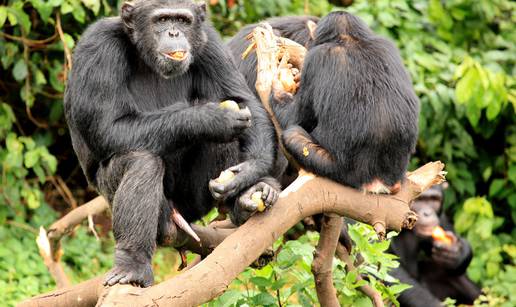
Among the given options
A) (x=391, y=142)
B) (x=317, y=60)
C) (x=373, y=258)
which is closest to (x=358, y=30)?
(x=317, y=60)

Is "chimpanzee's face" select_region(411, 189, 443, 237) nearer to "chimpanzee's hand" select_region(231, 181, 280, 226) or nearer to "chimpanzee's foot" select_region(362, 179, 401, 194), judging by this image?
"chimpanzee's foot" select_region(362, 179, 401, 194)

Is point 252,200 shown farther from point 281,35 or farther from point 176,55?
point 281,35

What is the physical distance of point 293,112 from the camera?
5.38 meters

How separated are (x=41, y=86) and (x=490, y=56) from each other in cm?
413

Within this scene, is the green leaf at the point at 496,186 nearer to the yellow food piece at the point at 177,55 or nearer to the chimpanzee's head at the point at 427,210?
the chimpanzee's head at the point at 427,210

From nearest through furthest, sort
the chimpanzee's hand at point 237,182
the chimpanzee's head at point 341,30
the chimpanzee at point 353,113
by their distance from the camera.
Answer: the chimpanzee's hand at point 237,182
the chimpanzee at point 353,113
the chimpanzee's head at point 341,30

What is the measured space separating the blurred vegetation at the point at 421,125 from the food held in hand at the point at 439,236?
1.79ft

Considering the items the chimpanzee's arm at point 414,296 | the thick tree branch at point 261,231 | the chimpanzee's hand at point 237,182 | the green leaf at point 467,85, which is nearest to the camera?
the thick tree branch at point 261,231

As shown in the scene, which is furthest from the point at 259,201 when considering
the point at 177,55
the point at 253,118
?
the point at 177,55

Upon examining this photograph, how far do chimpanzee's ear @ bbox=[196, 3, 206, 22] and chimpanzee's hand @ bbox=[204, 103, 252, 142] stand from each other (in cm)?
68

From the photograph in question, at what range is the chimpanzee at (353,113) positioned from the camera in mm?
5008

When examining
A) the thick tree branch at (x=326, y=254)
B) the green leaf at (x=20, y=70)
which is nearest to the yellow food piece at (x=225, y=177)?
the thick tree branch at (x=326, y=254)

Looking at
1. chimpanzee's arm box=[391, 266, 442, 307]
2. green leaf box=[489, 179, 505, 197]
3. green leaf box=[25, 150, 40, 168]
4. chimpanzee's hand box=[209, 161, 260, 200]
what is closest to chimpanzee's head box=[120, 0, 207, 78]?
chimpanzee's hand box=[209, 161, 260, 200]

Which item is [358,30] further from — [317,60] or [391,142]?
[391,142]
